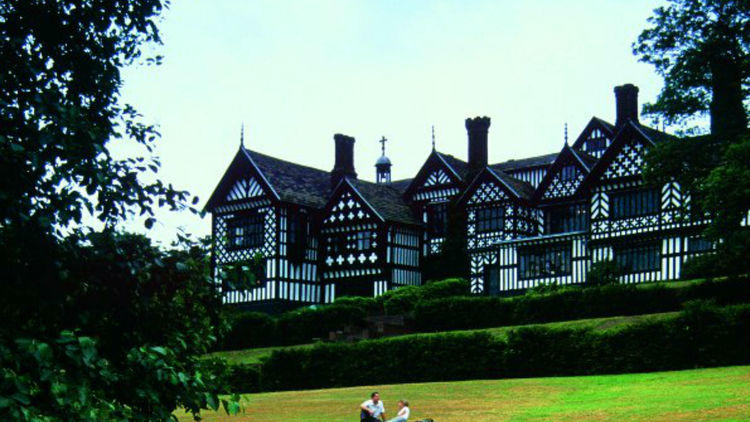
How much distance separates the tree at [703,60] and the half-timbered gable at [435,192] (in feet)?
59.3

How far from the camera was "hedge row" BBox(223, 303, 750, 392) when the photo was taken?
32.0 m

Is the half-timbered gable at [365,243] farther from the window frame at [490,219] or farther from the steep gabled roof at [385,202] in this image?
the window frame at [490,219]

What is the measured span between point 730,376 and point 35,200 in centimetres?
2160

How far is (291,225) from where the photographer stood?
59344mm

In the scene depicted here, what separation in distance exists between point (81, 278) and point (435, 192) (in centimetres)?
4978

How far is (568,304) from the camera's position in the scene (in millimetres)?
43000

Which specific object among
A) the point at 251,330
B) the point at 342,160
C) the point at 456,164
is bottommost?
the point at 251,330

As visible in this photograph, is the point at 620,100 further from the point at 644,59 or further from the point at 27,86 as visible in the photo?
the point at 27,86

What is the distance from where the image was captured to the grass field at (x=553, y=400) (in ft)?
79.2

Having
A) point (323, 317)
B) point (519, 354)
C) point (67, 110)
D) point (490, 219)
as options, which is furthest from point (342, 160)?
point (67, 110)

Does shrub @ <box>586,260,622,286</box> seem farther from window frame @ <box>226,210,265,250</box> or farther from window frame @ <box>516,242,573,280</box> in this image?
window frame @ <box>226,210,265,250</box>

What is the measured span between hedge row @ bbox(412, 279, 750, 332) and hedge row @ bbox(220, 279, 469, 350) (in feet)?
6.21

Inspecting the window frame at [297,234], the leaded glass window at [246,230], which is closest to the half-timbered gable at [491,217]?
the window frame at [297,234]

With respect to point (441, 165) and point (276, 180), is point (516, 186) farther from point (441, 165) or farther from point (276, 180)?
point (276, 180)
